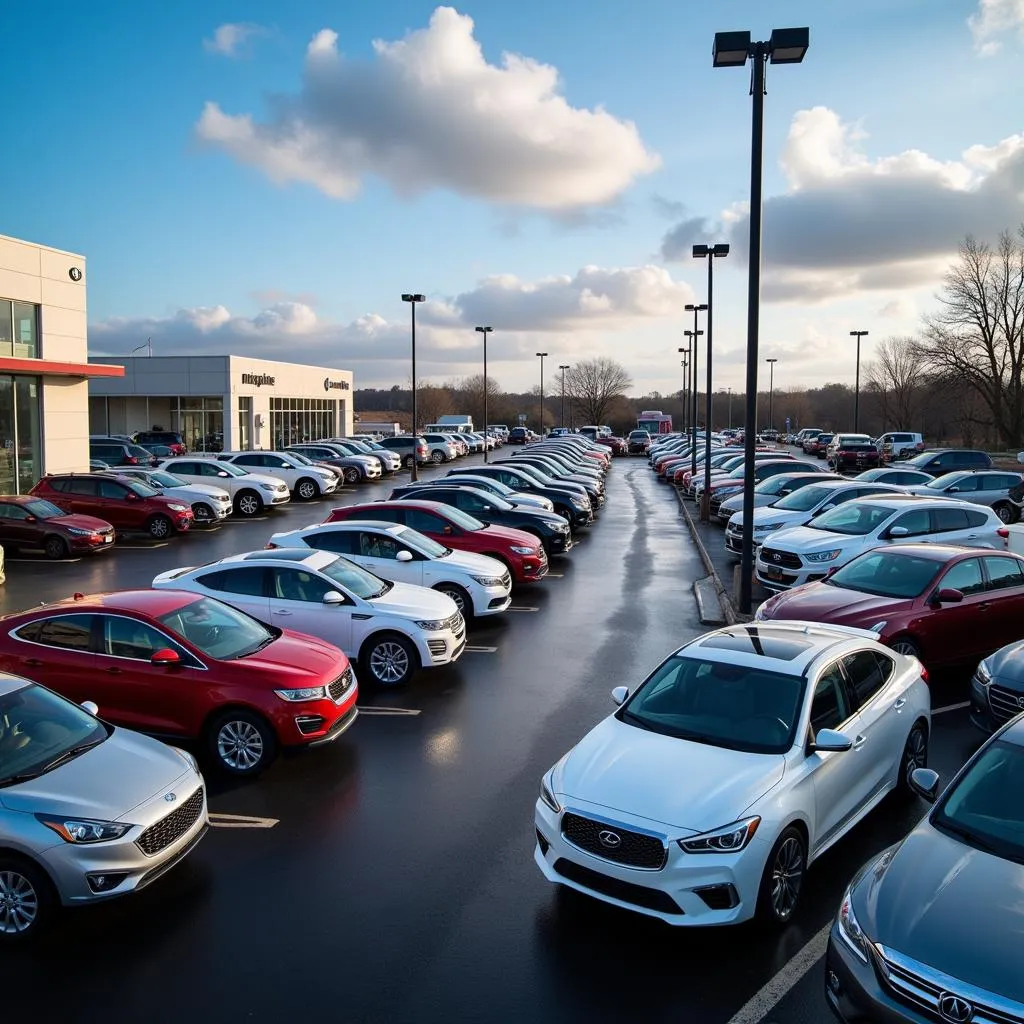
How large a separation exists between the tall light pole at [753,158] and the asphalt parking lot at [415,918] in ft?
17.2

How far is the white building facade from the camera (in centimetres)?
5141

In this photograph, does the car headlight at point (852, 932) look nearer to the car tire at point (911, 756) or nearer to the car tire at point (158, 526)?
the car tire at point (911, 756)

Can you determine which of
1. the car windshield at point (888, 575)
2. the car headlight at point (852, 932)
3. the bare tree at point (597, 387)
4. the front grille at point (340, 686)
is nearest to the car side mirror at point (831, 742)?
the car headlight at point (852, 932)

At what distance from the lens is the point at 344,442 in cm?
4553

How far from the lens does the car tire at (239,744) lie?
8.35 m

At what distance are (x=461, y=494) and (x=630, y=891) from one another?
1458 cm

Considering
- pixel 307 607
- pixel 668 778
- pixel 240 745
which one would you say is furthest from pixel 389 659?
pixel 668 778

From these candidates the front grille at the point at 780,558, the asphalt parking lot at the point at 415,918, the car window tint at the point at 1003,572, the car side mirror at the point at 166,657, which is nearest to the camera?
the asphalt parking lot at the point at 415,918

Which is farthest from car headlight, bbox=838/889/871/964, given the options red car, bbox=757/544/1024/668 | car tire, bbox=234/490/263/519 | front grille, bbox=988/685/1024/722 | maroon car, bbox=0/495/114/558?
car tire, bbox=234/490/263/519

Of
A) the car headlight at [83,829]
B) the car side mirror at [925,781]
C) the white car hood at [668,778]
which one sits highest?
the car side mirror at [925,781]

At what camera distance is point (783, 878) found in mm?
5820

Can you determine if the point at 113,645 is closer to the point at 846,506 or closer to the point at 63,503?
the point at 846,506

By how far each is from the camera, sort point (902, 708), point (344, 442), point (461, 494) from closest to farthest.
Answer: point (902, 708) → point (461, 494) → point (344, 442)

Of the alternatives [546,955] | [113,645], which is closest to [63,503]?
[113,645]
